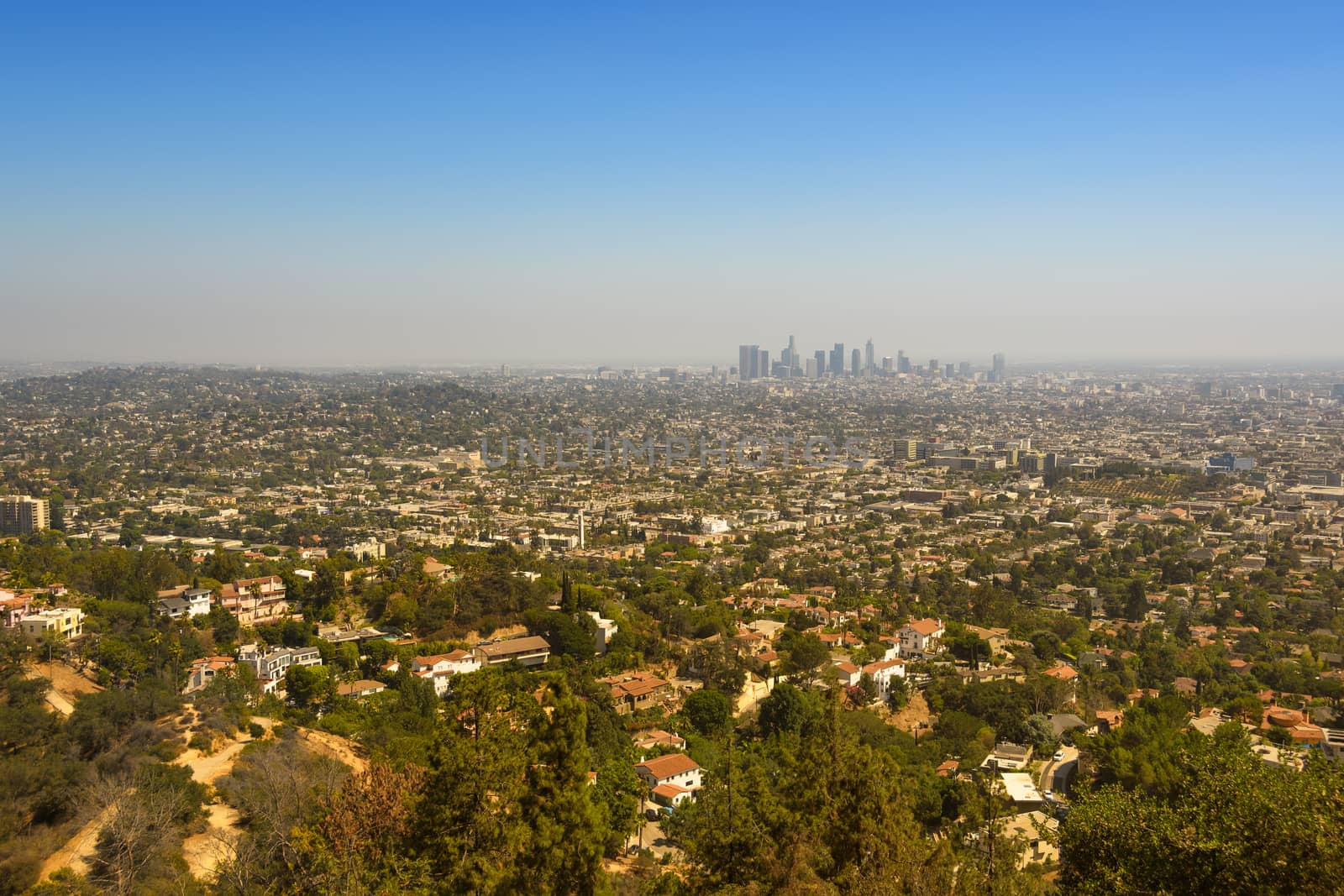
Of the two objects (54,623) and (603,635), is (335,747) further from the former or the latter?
(603,635)

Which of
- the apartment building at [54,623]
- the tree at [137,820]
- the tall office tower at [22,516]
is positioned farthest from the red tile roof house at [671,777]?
the tall office tower at [22,516]

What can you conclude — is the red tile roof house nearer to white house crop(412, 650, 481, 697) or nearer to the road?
white house crop(412, 650, 481, 697)

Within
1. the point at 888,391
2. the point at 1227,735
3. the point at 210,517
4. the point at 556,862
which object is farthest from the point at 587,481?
the point at 888,391

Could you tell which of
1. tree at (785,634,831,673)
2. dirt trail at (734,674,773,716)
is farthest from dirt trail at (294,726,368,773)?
tree at (785,634,831,673)

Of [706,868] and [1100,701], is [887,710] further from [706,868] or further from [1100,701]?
[706,868]

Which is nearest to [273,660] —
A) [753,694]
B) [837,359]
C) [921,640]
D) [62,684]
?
[62,684]

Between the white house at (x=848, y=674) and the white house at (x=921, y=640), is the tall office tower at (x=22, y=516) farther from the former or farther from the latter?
the white house at (x=921, y=640)
